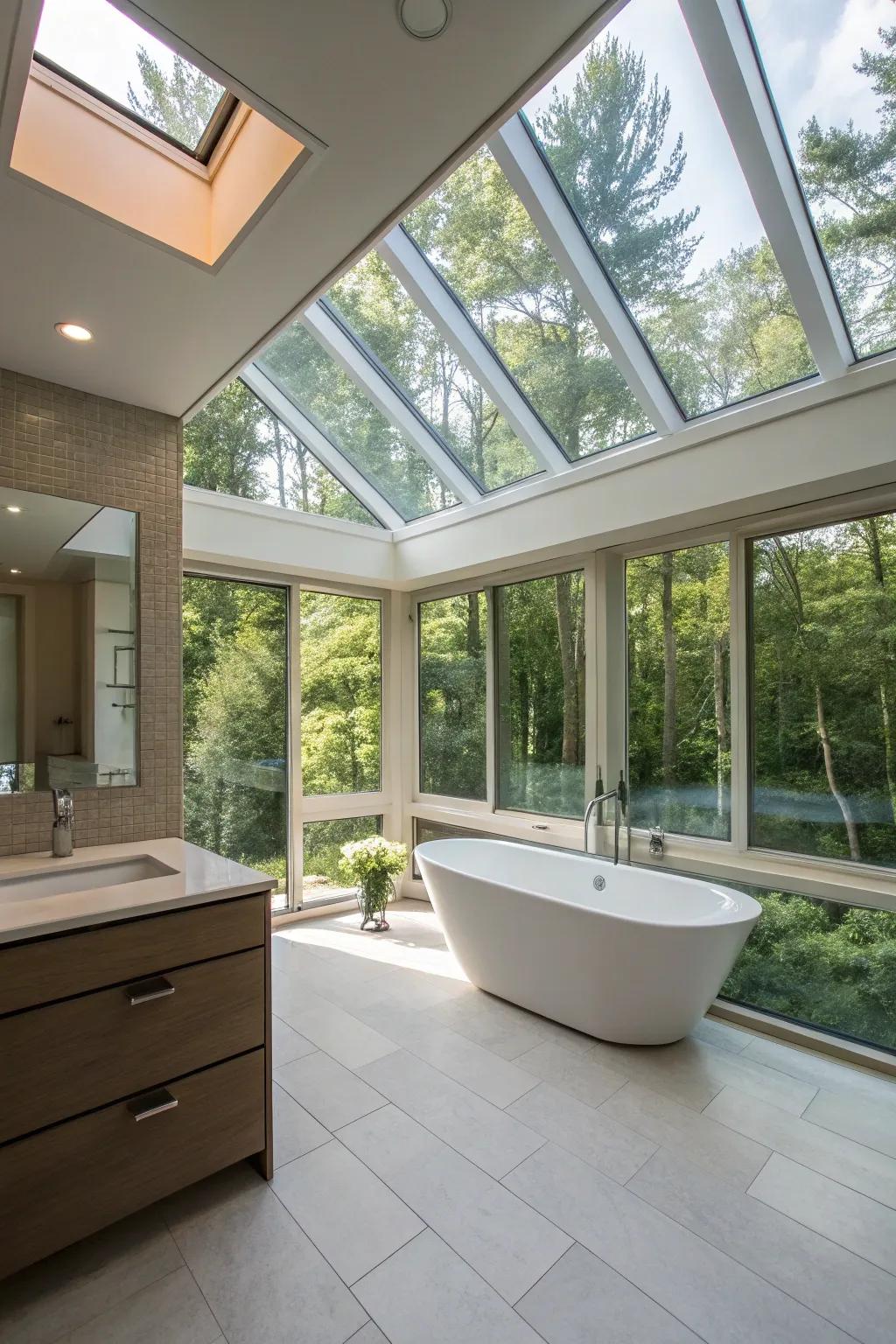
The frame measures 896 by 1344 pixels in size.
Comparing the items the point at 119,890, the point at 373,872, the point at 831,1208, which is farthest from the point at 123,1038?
the point at 373,872

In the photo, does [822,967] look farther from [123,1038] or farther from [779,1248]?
[123,1038]

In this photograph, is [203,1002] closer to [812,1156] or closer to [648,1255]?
[648,1255]

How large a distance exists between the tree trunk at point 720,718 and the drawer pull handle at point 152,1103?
2.42 meters

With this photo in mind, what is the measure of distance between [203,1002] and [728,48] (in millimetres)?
2902

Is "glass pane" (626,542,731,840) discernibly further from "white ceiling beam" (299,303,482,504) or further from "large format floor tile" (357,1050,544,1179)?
"large format floor tile" (357,1050,544,1179)

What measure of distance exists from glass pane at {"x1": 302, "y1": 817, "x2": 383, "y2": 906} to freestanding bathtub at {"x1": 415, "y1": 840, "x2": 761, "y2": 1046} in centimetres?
102

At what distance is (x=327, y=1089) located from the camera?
2301 millimetres

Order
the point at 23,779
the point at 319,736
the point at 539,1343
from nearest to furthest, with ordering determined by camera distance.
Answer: the point at 539,1343, the point at 23,779, the point at 319,736

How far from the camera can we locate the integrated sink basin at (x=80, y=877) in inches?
76.5

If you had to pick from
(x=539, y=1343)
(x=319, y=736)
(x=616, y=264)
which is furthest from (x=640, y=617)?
(x=539, y=1343)

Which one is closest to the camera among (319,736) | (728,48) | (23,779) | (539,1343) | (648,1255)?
(539,1343)

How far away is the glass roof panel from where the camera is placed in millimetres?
2904

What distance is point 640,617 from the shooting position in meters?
3.35

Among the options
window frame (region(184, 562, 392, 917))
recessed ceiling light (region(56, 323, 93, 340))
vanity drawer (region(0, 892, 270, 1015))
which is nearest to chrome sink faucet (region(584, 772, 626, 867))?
window frame (region(184, 562, 392, 917))
